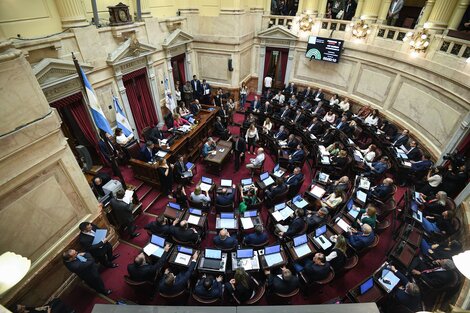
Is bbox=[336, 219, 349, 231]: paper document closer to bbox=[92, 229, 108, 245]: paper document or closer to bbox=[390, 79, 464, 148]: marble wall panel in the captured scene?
bbox=[390, 79, 464, 148]: marble wall panel

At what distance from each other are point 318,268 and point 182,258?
9.25 feet

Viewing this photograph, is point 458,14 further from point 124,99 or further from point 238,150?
point 124,99

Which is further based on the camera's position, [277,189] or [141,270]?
[277,189]

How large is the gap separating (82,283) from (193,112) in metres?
7.67

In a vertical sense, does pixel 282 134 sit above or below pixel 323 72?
below

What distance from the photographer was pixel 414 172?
26.3ft

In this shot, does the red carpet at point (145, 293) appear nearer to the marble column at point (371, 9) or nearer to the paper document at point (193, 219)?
the paper document at point (193, 219)

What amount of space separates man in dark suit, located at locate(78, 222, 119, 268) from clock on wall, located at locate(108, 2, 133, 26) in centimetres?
660

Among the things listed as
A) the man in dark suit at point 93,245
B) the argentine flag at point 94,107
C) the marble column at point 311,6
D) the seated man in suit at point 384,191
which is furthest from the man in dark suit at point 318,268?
the marble column at point 311,6

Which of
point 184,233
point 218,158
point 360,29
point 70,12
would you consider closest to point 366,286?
point 184,233

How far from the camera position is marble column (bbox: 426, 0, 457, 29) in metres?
8.19

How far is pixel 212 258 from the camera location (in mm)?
5152

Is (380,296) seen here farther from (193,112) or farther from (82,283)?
(193,112)

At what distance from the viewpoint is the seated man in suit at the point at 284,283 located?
453cm
